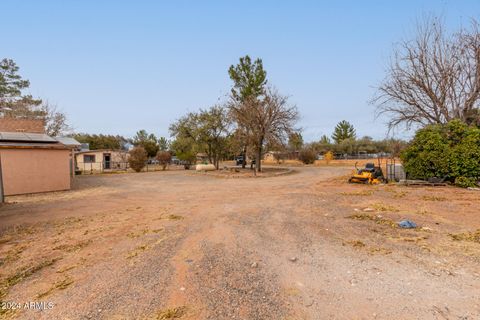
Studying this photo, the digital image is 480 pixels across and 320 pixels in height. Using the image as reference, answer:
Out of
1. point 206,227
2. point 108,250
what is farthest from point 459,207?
point 108,250

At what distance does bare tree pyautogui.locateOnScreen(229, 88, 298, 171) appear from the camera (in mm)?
21000

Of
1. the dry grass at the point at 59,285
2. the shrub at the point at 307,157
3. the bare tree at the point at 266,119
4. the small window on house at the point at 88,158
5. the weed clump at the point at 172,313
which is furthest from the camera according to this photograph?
the shrub at the point at 307,157

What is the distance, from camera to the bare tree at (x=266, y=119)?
2100cm

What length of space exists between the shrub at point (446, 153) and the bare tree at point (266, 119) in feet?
35.8

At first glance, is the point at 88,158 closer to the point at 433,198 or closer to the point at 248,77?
the point at 248,77

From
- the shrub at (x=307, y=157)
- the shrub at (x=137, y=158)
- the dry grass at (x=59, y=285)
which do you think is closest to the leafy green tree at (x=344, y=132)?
the shrub at (x=307, y=157)

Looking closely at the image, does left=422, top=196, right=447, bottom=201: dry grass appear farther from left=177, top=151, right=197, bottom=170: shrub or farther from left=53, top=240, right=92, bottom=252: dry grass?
left=177, top=151, right=197, bottom=170: shrub

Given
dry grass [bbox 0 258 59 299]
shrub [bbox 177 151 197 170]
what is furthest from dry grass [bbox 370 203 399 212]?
shrub [bbox 177 151 197 170]

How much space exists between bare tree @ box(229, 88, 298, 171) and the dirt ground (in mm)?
15022

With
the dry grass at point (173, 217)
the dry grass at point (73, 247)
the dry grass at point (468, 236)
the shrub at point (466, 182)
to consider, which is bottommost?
the dry grass at point (73, 247)

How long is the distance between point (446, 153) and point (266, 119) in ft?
41.6

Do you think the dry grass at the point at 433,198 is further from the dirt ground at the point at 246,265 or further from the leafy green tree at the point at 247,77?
the leafy green tree at the point at 247,77

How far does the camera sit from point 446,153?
10.6 m

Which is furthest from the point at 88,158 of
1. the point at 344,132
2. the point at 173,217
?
the point at 344,132
